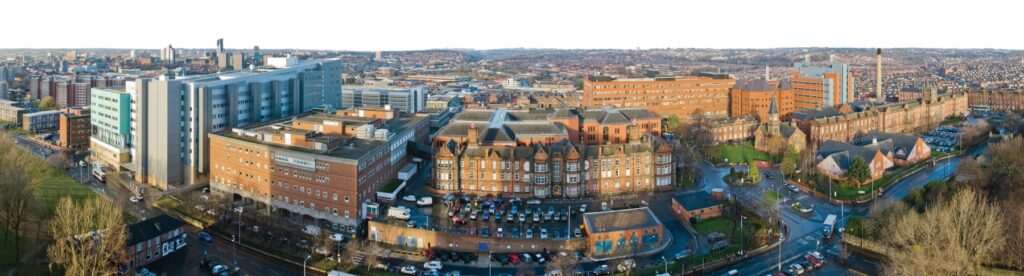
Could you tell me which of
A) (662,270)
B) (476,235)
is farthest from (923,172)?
(476,235)

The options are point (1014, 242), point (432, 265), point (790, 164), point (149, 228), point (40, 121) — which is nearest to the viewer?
point (1014, 242)

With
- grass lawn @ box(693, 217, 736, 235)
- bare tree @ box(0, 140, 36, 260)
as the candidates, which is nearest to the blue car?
bare tree @ box(0, 140, 36, 260)

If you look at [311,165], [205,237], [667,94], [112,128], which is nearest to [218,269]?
[205,237]

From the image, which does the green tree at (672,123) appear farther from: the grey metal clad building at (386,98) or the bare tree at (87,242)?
the bare tree at (87,242)

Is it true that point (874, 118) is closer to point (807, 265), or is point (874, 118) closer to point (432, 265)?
point (807, 265)

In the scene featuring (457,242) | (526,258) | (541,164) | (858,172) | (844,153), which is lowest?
(526,258)

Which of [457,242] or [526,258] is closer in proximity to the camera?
[526,258]
